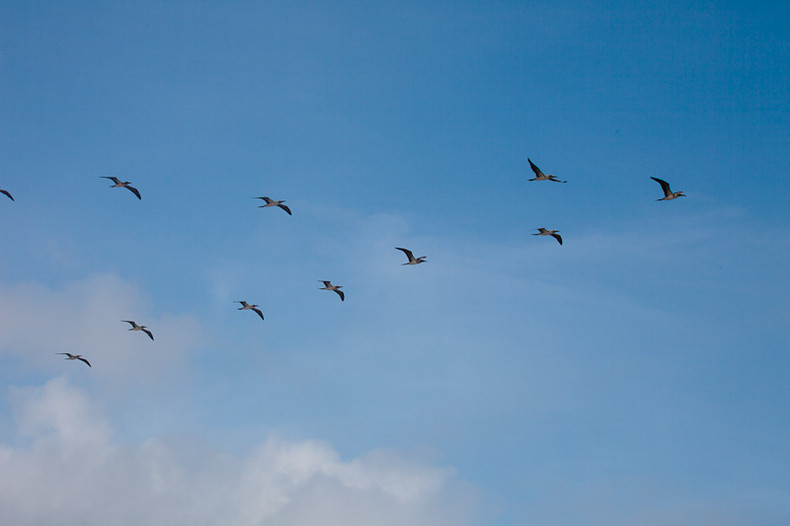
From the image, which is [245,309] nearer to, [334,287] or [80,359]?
[334,287]

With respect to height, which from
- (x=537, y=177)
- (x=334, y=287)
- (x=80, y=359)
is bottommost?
(x=80, y=359)

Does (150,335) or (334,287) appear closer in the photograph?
(334,287)

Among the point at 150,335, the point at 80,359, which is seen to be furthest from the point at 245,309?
the point at 80,359

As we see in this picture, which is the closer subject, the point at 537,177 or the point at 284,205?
the point at 537,177

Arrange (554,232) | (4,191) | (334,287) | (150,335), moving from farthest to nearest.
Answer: (150,335), (334,287), (554,232), (4,191)

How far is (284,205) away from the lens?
10812 cm

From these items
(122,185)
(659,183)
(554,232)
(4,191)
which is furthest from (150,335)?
(659,183)

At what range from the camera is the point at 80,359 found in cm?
12169

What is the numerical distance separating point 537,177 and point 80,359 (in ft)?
195

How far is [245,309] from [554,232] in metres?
36.8

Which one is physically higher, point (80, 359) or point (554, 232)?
point (554, 232)

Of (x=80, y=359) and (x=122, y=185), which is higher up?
(x=122, y=185)

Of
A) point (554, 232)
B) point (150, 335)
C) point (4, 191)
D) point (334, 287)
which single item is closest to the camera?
point (4, 191)

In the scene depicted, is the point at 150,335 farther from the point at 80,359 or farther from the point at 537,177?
the point at 537,177
